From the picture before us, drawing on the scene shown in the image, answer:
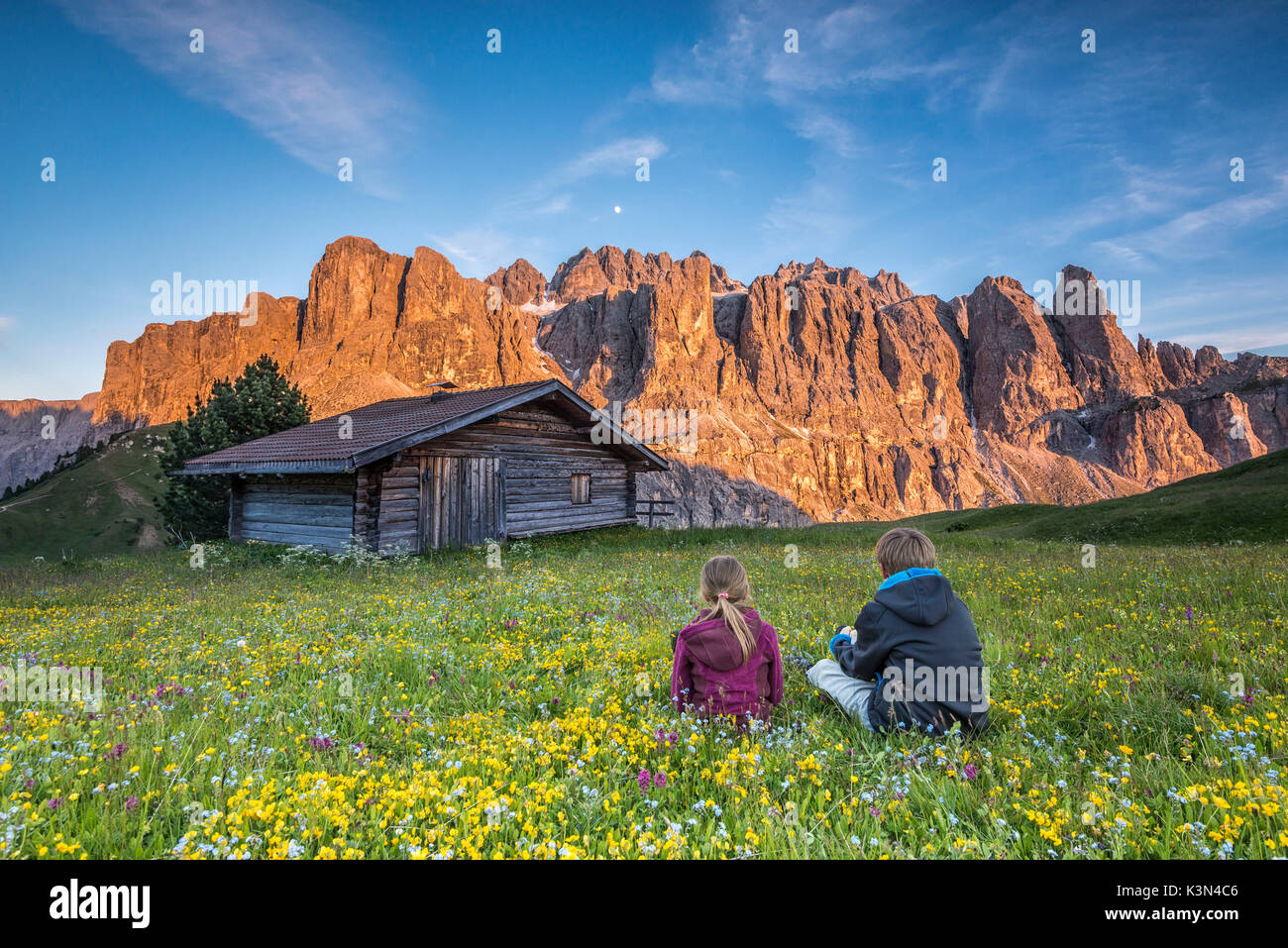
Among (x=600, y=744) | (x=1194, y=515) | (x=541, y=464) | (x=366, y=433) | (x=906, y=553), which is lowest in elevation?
(x=600, y=744)

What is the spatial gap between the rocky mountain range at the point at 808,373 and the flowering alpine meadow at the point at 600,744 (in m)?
117

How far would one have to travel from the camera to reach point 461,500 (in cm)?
1819

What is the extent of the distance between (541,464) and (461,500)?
3715 millimetres

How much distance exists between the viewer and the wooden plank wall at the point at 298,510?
1652 centimetres

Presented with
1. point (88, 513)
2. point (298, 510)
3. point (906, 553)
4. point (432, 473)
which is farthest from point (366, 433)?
point (88, 513)

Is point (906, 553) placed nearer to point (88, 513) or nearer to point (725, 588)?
point (725, 588)

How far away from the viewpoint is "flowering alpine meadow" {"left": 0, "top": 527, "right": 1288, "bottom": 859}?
2.58 m

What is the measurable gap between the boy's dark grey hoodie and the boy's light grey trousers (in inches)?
6.7

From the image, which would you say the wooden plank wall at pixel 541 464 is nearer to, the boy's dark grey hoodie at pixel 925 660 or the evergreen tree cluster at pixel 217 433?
the boy's dark grey hoodie at pixel 925 660

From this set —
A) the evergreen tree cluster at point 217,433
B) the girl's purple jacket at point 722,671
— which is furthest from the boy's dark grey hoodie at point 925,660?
the evergreen tree cluster at point 217,433

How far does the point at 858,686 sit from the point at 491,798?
2.89 meters

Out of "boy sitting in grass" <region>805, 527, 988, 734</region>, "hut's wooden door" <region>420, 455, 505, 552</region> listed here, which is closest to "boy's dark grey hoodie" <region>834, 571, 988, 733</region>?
"boy sitting in grass" <region>805, 527, 988, 734</region>

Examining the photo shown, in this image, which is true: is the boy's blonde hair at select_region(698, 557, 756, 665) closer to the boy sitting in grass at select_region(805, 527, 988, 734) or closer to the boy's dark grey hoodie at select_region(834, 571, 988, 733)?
the boy sitting in grass at select_region(805, 527, 988, 734)
